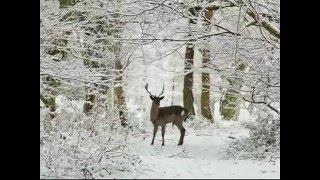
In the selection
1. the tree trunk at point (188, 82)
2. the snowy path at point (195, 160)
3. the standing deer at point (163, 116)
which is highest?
the tree trunk at point (188, 82)

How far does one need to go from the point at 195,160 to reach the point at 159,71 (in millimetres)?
1613

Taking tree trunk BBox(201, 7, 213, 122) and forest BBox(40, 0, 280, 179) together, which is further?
tree trunk BBox(201, 7, 213, 122)

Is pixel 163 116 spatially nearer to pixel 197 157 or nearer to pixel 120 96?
pixel 197 157

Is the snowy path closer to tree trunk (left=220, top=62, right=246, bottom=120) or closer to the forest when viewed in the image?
the forest

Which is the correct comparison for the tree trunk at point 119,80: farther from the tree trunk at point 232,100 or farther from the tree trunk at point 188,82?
the tree trunk at point 232,100

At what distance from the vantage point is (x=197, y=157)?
17.2ft

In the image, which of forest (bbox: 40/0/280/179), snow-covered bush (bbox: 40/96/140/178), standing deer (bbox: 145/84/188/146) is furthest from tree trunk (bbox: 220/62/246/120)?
snow-covered bush (bbox: 40/96/140/178)

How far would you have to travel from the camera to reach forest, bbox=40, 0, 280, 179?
5.24 m

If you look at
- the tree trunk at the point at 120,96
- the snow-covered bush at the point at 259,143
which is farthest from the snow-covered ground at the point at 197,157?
the tree trunk at the point at 120,96

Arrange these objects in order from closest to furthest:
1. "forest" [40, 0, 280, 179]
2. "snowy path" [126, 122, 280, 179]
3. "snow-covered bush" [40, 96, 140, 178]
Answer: "snow-covered bush" [40, 96, 140, 178], "snowy path" [126, 122, 280, 179], "forest" [40, 0, 280, 179]

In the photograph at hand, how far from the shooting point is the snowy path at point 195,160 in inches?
179

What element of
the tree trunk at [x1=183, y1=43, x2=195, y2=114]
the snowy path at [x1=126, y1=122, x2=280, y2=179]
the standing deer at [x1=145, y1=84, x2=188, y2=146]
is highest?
the tree trunk at [x1=183, y1=43, x2=195, y2=114]
